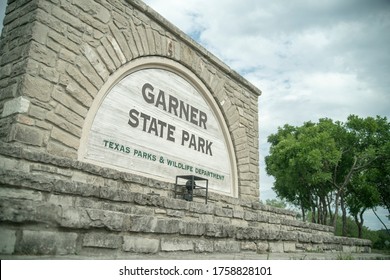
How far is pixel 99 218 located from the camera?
2568 mm

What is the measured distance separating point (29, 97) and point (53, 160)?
1.04 m

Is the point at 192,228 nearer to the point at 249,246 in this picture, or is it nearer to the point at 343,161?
the point at 249,246

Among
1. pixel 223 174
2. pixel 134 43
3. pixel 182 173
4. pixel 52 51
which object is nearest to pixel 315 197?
pixel 223 174

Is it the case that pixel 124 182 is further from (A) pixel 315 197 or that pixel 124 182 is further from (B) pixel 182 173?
(A) pixel 315 197

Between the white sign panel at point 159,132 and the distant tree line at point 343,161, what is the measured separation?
10801 millimetres

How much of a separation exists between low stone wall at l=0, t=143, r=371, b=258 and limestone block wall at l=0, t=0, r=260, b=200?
0.63 meters

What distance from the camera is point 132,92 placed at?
6.11 metres

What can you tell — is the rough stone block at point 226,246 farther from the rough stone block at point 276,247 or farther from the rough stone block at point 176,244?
the rough stone block at point 276,247

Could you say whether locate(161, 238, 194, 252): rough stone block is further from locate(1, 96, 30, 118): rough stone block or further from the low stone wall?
locate(1, 96, 30, 118): rough stone block

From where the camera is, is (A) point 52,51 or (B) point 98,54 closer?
(A) point 52,51

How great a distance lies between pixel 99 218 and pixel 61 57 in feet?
Answer: 10.7

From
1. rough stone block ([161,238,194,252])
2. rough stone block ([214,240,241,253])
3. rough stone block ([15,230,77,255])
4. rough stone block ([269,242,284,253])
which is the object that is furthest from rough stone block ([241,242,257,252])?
rough stone block ([15,230,77,255])

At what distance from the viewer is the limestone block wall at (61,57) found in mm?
4320

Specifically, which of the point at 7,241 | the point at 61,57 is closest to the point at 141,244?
the point at 7,241
